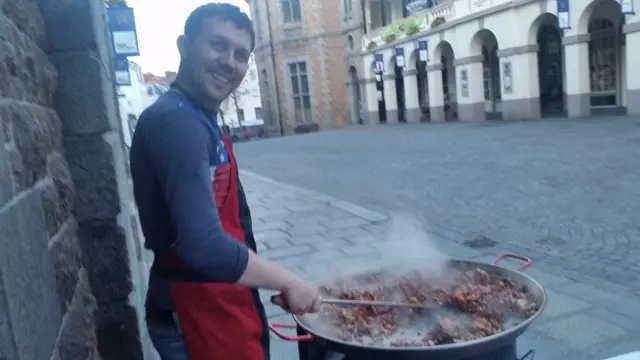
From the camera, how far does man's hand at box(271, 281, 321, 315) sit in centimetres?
174

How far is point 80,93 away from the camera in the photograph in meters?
2.37

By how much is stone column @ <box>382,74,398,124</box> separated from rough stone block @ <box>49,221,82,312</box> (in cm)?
2992

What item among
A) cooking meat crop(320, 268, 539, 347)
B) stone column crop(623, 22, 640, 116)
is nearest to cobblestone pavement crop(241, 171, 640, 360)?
cooking meat crop(320, 268, 539, 347)

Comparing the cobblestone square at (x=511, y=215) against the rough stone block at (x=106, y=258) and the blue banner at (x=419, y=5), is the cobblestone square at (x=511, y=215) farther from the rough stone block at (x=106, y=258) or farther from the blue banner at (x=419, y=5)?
the blue banner at (x=419, y=5)

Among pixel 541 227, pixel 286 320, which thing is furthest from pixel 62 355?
pixel 541 227

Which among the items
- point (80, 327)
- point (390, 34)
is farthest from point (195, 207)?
point (390, 34)

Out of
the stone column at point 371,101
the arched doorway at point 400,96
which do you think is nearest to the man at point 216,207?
the arched doorway at point 400,96

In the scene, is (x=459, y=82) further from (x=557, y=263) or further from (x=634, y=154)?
(x=557, y=263)

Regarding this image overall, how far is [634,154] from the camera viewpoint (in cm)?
1019

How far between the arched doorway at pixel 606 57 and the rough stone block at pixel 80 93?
21244 mm

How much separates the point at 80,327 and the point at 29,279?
72cm

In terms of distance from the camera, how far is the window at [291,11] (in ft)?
124

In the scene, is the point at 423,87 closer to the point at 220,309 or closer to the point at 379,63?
the point at 379,63

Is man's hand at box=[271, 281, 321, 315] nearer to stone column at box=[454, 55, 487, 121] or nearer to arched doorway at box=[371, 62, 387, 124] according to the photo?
stone column at box=[454, 55, 487, 121]
